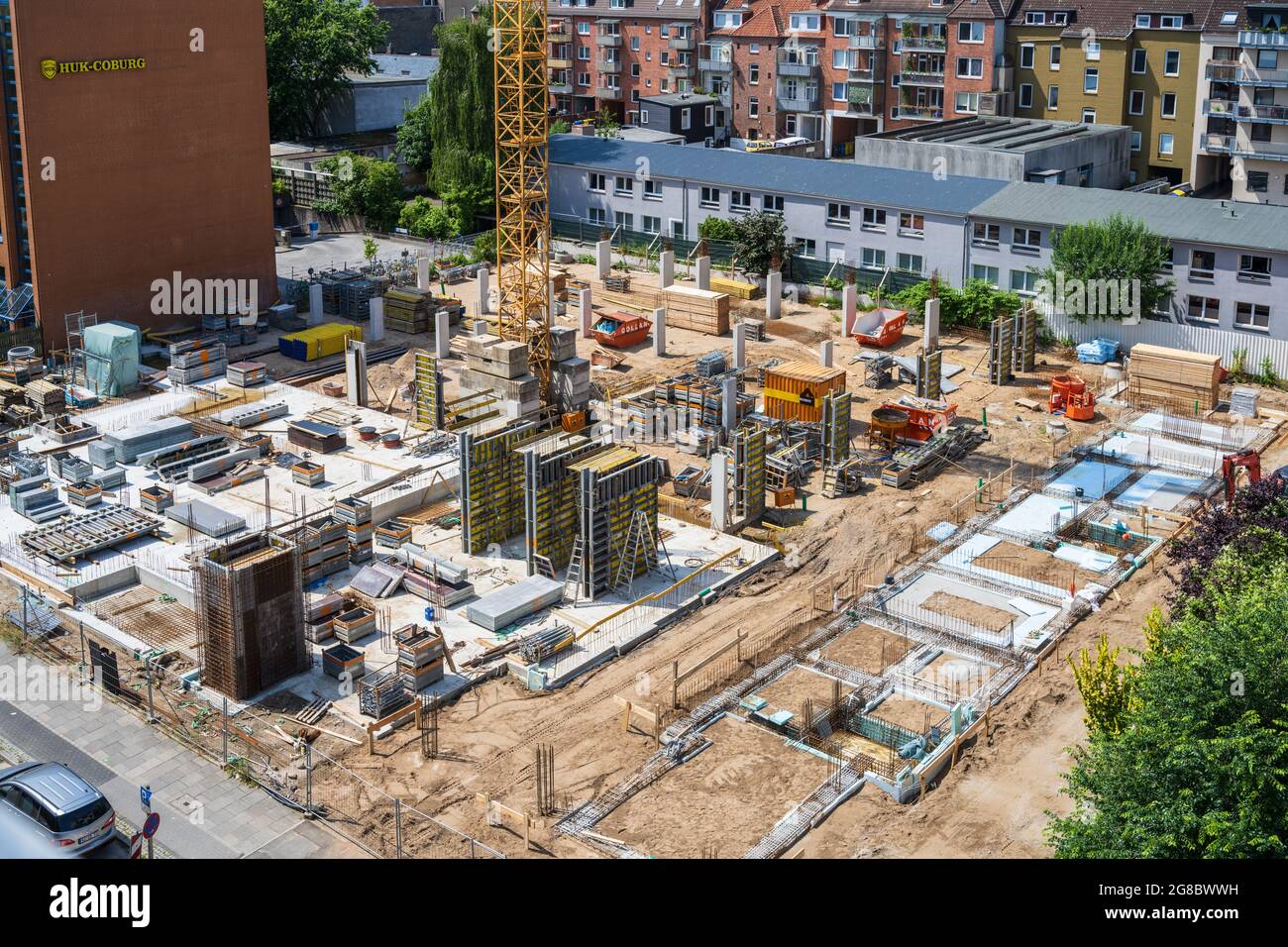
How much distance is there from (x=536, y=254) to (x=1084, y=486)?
20236mm

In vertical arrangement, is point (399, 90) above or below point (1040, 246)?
above

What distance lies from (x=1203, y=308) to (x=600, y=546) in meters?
29.2

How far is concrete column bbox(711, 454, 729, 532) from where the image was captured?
3759 centimetres

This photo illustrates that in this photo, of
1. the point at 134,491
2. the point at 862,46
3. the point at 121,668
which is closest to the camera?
the point at 121,668

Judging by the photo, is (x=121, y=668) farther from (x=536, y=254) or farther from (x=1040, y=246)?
(x=1040, y=246)

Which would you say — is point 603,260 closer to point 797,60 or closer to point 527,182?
point 527,182

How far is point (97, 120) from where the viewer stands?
50812 mm

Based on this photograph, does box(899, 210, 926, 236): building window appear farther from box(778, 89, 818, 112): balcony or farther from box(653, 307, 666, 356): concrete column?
box(778, 89, 818, 112): balcony

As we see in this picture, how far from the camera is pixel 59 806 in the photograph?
77.2 ft

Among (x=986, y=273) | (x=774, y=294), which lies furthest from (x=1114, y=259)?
(x=774, y=294)

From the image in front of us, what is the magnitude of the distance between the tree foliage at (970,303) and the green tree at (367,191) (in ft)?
93.2

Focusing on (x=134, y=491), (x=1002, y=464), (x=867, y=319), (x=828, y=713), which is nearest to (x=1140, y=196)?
(x=867, y=319)

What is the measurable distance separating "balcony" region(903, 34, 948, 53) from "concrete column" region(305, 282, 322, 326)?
1702 inches

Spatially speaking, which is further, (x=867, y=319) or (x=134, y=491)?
(x=867, y=319)
